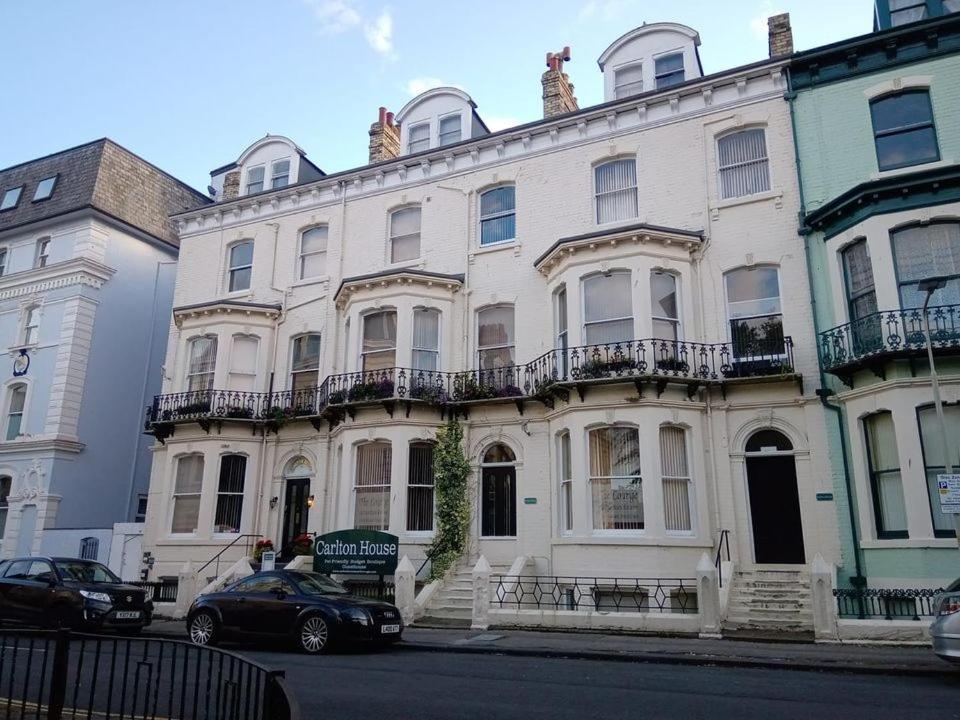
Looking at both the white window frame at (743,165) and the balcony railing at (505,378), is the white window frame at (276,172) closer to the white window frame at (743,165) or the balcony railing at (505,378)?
the balcony railing at (505,378)

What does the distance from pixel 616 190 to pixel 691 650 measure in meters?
12.6

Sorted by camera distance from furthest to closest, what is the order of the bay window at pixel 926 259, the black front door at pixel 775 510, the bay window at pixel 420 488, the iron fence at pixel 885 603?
the bay window at pixel 420 488, the black front door at pixel 775 510, the bay window at pixel 926 259, the iron fence at pixel 885 603

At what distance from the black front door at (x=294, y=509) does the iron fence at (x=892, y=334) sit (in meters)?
14.8

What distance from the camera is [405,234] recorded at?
23.4 meters

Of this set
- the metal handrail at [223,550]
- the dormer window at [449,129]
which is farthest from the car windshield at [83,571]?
the dormer window at [449,129]

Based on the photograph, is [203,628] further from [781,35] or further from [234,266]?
[781,35]

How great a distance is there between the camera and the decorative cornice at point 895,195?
15.8 meters

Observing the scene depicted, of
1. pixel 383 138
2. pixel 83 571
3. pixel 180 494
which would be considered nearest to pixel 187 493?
pixel 180 494

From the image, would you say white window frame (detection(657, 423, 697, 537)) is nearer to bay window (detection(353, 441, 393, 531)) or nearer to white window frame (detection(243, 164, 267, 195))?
bay window (detection(353, 441, 393, 531))

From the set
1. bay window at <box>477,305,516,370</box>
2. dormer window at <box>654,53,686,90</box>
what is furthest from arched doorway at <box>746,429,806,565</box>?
dormer window at <box>654,53,686,90</box>

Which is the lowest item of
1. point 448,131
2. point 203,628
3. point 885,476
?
point 203,628

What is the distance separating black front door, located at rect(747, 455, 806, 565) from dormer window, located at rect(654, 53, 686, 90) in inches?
431

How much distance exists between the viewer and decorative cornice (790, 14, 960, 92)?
17467 mm

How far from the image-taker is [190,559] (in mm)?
22000
